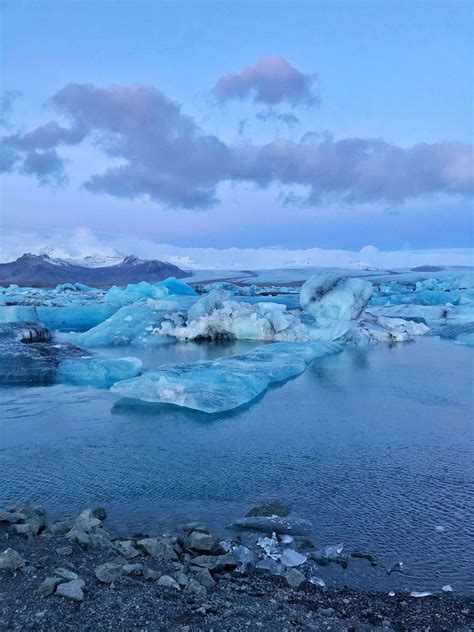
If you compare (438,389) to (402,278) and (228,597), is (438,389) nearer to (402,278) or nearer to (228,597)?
(228,597)

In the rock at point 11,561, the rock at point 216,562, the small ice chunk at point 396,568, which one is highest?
the rock at point 11,561

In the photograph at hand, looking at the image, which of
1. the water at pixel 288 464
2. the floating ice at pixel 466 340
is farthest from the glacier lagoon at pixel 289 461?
the floating ice at pixel 466 340

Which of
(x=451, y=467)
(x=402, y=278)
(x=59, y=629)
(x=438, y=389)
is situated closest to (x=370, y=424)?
(x=451, y=467)

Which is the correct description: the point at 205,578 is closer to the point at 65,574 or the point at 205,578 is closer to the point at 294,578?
the point at 294,578

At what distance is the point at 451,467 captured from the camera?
4473mm

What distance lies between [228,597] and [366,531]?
3.78 feet

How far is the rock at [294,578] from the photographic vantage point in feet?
9.15

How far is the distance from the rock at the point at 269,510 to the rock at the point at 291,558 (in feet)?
1.44

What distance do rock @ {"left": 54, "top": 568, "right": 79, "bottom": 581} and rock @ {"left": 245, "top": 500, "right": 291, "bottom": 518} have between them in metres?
1.24

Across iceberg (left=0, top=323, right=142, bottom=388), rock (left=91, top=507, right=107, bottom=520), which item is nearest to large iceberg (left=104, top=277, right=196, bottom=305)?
iceberg (left=0, top=323, right=142, bottom=388)

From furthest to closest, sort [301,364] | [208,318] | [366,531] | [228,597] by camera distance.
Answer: [208,318], [301,364], [366,531], [228,597]

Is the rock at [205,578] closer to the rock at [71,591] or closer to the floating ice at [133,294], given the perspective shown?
the rock at [71,591]

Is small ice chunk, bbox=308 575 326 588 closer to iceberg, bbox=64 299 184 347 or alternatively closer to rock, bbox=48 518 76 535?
rock, bbox=48 518 76 535

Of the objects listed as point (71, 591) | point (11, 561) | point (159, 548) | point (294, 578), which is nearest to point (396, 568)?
point (294, 578)
